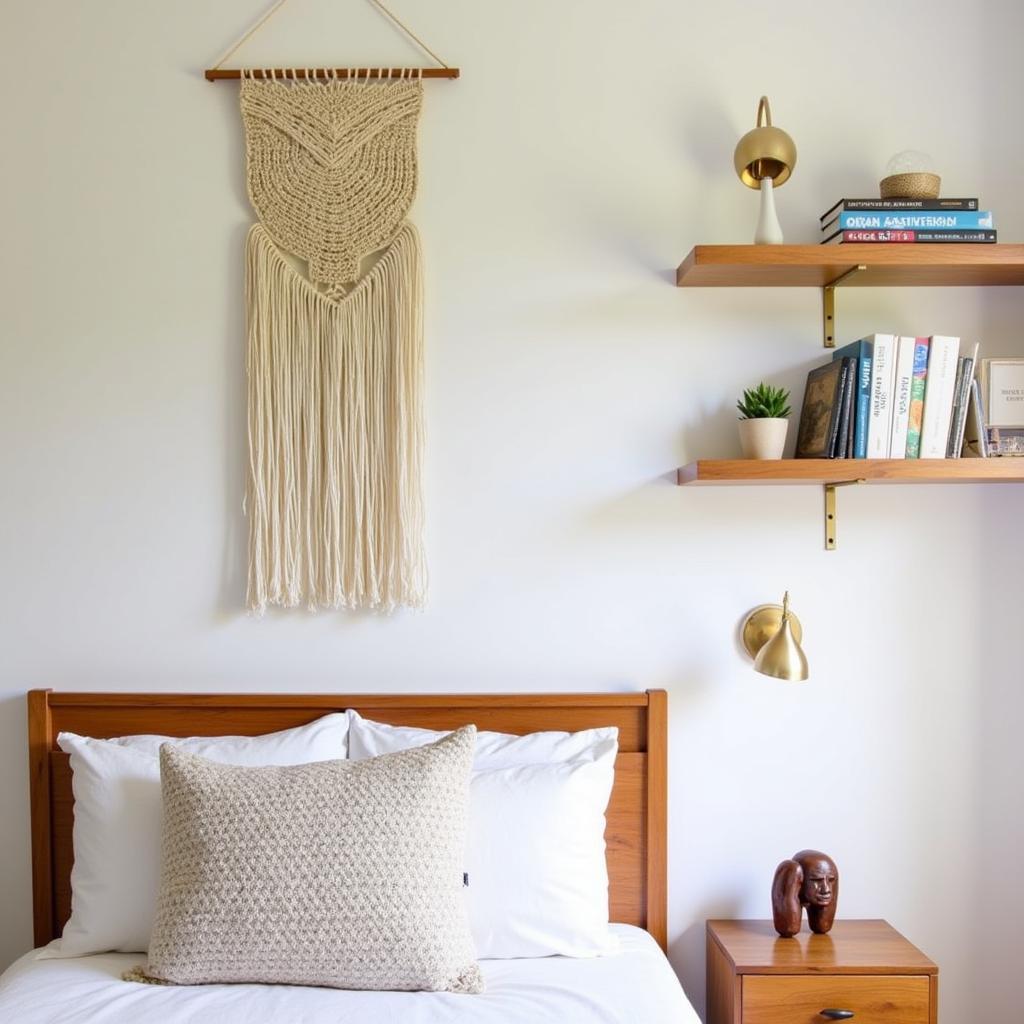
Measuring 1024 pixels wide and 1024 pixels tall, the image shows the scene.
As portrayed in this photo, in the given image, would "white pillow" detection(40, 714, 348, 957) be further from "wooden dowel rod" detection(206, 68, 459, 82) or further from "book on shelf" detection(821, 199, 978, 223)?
"book on shelf" detection(821, 199, 978, 223)

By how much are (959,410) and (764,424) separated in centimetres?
38

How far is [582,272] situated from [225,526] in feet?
3.04

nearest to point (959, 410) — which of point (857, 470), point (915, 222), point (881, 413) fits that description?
point (881, 413)

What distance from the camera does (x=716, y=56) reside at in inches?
86.0

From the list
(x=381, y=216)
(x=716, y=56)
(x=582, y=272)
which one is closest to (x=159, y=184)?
(x=381, y=216)

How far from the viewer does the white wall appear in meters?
2.18

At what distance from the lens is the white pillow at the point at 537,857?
187 cm

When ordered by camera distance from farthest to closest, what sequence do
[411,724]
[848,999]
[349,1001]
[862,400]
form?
[411,724]
[862,400]
[848,999]
[349,1001]

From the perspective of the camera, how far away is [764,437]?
2041mm

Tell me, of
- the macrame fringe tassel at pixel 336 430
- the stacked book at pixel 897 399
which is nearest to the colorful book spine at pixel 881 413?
the stacked book at pixel 897 399

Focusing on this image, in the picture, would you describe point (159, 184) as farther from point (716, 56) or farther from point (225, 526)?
point (716, 56)

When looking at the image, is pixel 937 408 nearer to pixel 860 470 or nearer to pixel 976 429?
pixel 976 429

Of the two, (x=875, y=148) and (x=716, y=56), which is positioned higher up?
(x=716, y=56)

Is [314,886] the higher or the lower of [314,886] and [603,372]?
the lower
